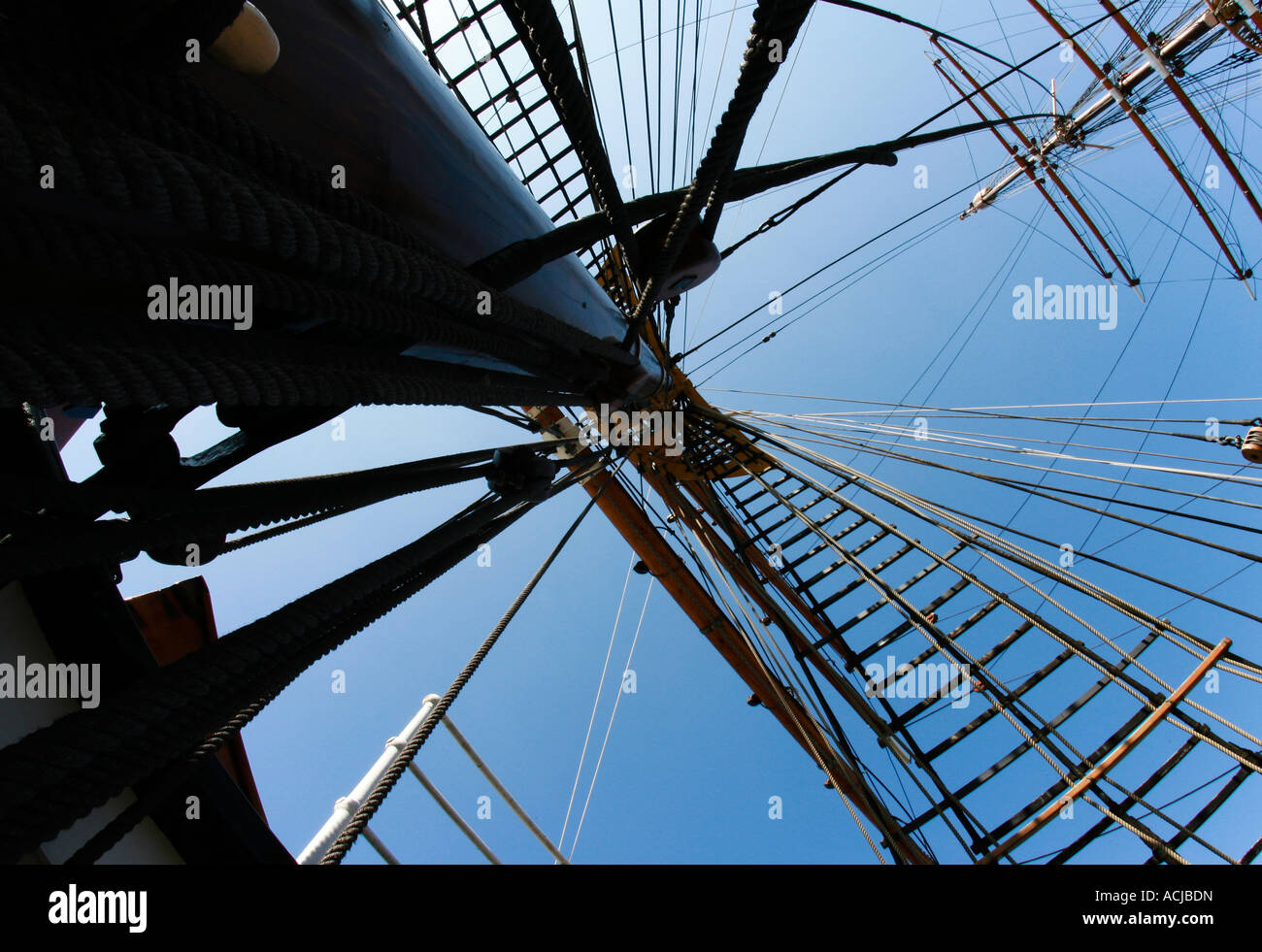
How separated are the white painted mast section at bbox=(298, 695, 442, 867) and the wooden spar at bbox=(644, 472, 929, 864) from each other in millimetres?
2197

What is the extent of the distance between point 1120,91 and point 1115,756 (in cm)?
1136

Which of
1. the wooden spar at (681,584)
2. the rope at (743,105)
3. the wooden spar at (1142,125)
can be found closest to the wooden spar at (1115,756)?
the wooden spar at (681,584)

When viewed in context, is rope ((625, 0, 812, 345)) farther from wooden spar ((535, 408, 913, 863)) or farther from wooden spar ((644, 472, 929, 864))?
wooden spar ((535, 408, 913, 863))

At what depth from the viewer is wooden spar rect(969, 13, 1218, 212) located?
9.38 meters

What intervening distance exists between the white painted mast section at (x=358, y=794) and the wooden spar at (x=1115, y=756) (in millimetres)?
3082

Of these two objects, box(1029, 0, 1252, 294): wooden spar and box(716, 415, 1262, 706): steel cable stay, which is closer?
box(716, 415, 1262, 706): steel cable stay

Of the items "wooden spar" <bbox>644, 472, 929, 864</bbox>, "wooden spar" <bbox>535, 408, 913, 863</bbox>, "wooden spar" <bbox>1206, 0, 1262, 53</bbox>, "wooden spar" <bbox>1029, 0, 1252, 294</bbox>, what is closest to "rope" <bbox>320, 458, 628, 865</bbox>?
"wooden spar" <bbox>644, 472, 929, 864</bbox>

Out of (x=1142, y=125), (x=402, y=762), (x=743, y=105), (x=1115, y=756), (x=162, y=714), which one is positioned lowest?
(x=1115, y=756)

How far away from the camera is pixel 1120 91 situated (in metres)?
10.0

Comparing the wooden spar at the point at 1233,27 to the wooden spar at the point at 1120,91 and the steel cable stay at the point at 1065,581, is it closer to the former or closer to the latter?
the wooden spar at the point at 1120,91

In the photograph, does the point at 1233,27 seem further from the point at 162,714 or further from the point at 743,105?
the point at 162,714

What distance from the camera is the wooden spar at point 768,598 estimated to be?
3293 mm

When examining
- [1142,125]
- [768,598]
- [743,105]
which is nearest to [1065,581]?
[768,598]
